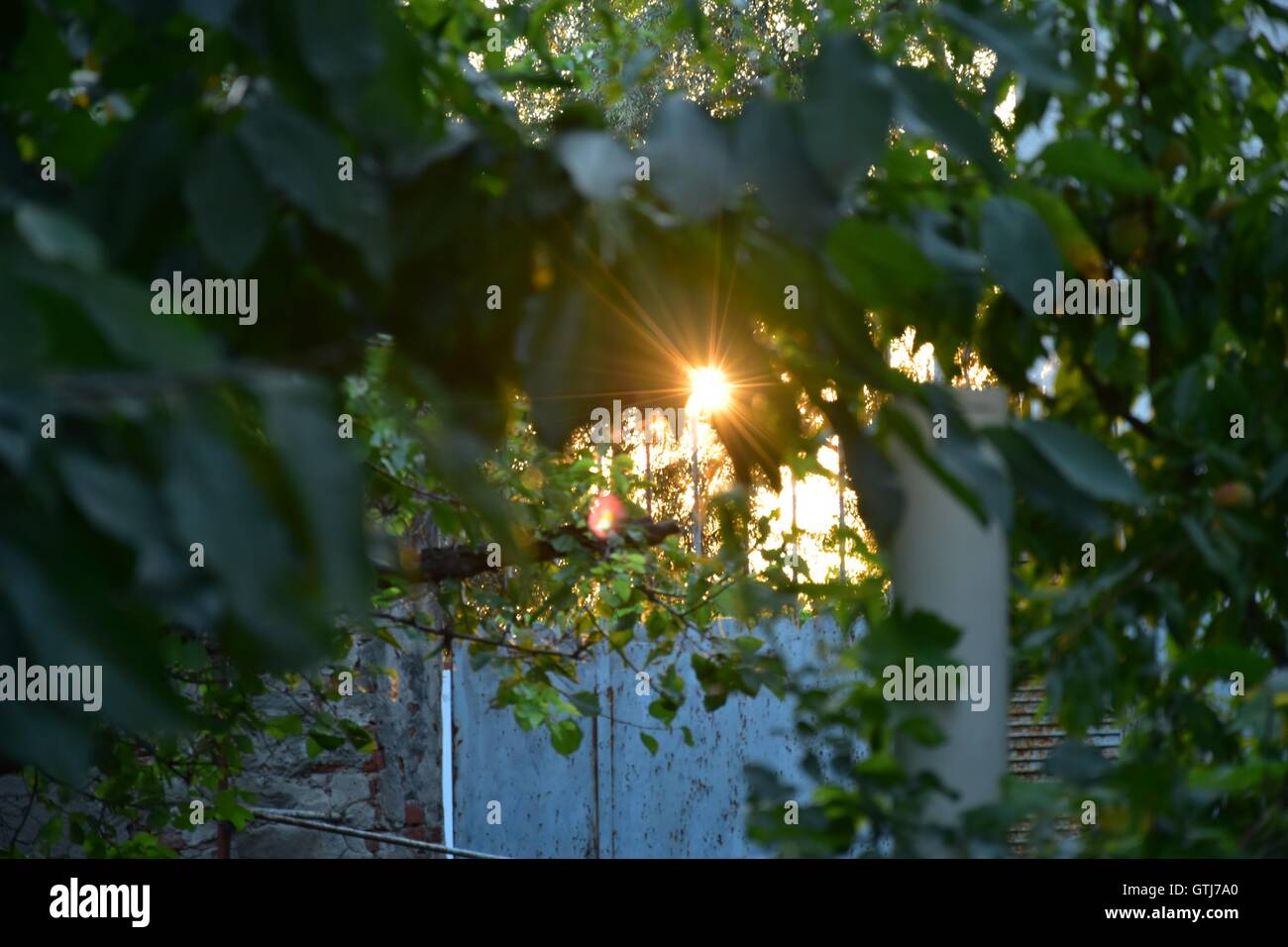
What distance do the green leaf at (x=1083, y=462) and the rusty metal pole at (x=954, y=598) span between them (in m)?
0.11

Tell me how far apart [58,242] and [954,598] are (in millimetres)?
552

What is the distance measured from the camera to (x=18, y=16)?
2.59 ft

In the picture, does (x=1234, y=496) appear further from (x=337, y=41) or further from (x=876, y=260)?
(x=337, y=41)

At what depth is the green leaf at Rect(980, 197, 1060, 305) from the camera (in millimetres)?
761

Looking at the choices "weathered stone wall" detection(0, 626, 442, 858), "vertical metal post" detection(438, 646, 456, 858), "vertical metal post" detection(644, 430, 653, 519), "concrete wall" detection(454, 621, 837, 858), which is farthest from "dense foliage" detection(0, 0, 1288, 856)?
"vertical metal post" detection(438, 646, 456, 858)

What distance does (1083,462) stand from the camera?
68 centimetres

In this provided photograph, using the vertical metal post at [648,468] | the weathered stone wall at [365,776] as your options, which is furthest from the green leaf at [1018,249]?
the weathered stone wall at [365,776]

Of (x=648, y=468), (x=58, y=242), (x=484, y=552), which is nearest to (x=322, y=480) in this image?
(x=58, y=242)

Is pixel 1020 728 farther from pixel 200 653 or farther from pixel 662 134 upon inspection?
pixel 662 134

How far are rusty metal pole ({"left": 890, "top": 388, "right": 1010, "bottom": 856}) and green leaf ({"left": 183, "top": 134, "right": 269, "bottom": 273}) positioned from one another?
40 centimetres

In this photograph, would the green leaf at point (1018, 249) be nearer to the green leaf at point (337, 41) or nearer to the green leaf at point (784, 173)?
the green leaf at point (784, 173)
